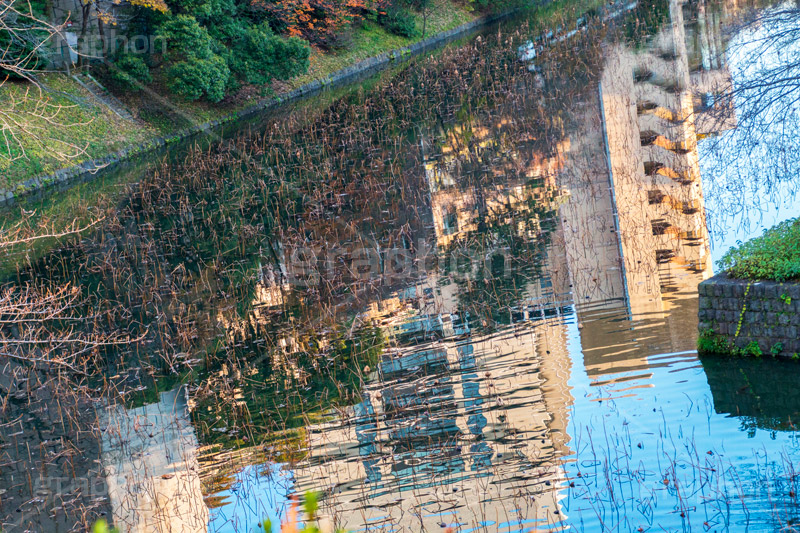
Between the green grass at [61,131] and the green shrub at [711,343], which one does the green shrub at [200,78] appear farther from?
the green shrub at [711,343]

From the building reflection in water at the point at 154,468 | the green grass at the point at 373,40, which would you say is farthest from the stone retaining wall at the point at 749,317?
the green grass at the point at 373,40

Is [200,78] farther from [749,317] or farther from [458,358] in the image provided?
[749,317]

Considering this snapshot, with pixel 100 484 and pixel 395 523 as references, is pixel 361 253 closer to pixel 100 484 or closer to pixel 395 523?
pixel 100 484

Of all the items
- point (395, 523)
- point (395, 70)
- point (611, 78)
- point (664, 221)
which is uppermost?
point (395, 70)

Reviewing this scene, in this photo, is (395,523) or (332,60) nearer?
(395,523)

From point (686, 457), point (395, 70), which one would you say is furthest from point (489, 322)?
point (395, 70)
